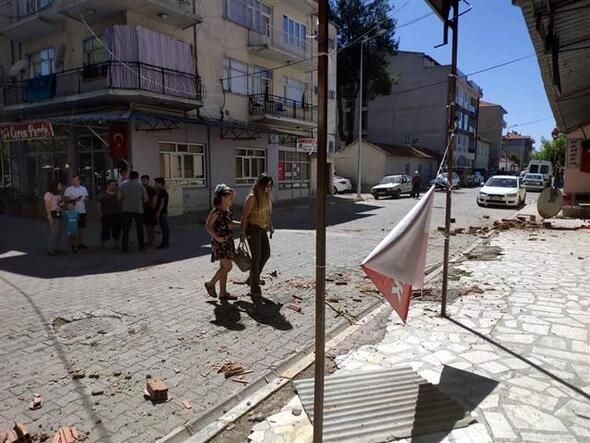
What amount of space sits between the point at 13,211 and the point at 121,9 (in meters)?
8.85

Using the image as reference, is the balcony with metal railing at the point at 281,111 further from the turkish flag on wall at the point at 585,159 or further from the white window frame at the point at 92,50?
the turkish flag on wall at the point at 585,159

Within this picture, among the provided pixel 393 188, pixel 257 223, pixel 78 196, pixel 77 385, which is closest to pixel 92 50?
pixel 78 196

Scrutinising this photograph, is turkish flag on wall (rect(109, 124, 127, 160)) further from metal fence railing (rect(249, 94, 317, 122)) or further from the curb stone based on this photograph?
the curb stone

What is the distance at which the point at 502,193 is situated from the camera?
21781 mm

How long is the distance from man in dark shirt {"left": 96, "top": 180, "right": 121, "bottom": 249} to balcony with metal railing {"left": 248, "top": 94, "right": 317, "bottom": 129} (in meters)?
12.2

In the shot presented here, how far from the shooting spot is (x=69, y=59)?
A: 1748cm

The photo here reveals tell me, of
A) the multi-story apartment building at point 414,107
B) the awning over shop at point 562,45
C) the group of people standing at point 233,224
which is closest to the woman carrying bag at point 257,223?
the group of people standing at point 233,224

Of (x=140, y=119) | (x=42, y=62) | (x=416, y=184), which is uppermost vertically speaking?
(x=42, y=62)

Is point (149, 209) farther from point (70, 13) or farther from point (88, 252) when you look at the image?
point (70, 13)

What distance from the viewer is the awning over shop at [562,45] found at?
11.9 feet

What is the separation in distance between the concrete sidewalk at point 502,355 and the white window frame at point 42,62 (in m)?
18.5

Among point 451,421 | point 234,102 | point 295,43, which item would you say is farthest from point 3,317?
point 295,43

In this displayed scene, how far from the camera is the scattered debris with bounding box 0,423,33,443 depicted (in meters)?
2.81

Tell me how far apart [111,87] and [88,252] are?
7.00 meters
